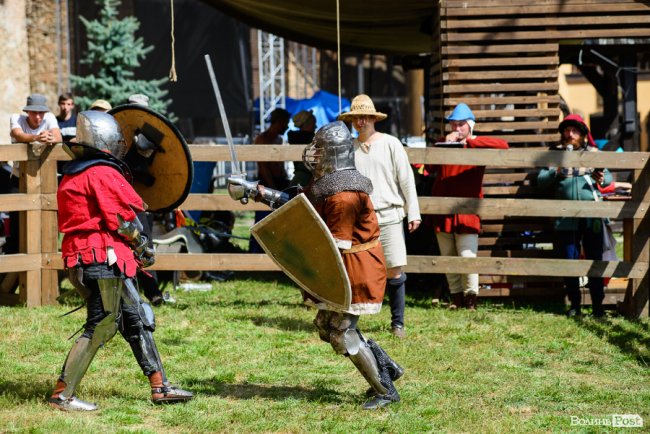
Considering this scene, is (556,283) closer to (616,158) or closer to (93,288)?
(616,158)

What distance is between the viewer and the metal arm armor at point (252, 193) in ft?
18.1

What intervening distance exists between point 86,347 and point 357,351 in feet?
4.79

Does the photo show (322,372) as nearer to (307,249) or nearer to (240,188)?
(307,249)

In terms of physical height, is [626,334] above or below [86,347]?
below

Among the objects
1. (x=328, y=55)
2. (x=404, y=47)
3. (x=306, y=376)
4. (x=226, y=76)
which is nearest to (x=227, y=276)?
(x=306, y=376)

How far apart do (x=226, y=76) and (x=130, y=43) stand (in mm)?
4643

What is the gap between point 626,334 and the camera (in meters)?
7.75

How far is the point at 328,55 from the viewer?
Result: 120 ft

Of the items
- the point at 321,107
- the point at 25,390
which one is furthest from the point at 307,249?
the point at 321,107

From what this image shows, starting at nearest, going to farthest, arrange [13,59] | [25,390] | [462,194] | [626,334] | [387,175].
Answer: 1. [25,390]
2. [387,175]
3. [626,334]
4. [462,194]
5. [13,59]

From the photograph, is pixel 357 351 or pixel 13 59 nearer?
pixel 357 351

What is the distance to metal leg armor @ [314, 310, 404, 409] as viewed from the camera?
553 centimetres

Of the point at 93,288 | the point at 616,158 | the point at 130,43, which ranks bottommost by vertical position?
the point at 93,288

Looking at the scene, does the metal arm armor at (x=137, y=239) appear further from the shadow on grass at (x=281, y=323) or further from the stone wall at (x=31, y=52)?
the stone wall at (x=31, y=52)
